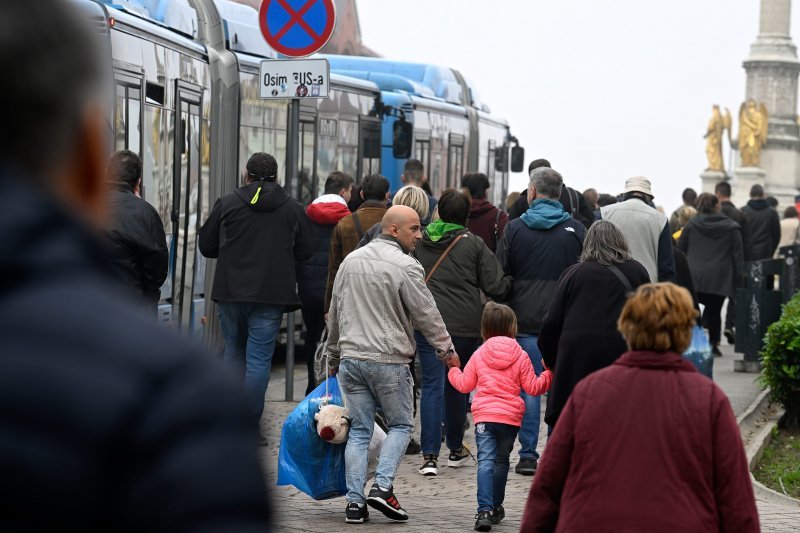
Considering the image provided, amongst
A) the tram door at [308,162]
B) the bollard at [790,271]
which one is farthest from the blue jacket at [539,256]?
the bollard at [790,271]

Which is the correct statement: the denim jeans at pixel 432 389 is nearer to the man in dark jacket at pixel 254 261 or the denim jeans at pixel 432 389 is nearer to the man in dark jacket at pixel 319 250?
the man in dark jacket at pixel 254 261

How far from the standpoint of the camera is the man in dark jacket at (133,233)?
8.25 m

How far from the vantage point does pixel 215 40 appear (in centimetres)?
1365

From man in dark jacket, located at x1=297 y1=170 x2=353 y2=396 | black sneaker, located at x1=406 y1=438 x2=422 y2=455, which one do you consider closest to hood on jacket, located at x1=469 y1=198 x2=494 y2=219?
man in dark jacket, located at x1=297 y1=170 x2=353 y2=396

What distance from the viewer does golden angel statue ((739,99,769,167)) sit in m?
58.3

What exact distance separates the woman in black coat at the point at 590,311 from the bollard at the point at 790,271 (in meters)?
10.4

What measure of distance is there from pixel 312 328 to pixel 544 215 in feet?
9.80

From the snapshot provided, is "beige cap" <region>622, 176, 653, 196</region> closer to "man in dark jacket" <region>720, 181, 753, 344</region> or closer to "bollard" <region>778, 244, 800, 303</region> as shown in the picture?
"bollard" <region>778, 244, 800, 303</region>

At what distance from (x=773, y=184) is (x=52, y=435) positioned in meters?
61.2

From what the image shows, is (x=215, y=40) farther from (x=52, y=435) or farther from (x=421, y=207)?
(x=52, y=435)

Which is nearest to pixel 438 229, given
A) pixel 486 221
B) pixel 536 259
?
pixel 536 259

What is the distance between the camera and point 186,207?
12.1 m

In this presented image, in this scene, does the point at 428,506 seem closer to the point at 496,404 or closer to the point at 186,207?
the point at 496,404

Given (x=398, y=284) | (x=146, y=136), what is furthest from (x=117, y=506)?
(x=146, y=136)
